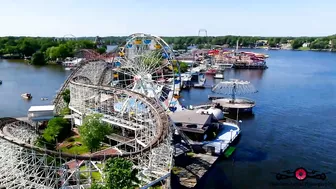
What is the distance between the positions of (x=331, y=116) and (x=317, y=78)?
186ft

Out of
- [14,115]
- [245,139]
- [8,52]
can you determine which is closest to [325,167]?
[245,139]

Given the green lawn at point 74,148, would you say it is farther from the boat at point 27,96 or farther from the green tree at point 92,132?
the boat at point 27,96

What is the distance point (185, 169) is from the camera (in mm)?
36375

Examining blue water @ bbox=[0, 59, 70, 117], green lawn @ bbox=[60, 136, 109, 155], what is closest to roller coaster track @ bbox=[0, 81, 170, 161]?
green lawn @ bbox=[60, 136, 109, 155]

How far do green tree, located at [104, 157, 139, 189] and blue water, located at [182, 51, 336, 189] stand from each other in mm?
12773

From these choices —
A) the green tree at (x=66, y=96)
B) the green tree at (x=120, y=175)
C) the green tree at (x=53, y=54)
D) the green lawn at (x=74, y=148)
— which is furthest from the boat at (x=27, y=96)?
the green tree at (x=53, y=54)

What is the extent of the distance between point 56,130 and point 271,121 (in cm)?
3987

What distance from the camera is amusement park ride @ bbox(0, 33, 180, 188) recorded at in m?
26.7

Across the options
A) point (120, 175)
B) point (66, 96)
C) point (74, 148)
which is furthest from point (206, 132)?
point (66, 96)

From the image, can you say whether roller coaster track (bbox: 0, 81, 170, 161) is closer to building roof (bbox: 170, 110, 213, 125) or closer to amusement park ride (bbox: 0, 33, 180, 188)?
amusement park ride (bbox: 0, 33, 180, 188)

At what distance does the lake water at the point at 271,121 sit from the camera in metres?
38.7

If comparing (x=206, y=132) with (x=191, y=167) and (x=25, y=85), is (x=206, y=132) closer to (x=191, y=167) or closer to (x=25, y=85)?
(x=191, y=167)

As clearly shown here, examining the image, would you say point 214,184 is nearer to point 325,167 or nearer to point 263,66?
point 325,167

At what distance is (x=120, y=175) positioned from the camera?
941 inches
